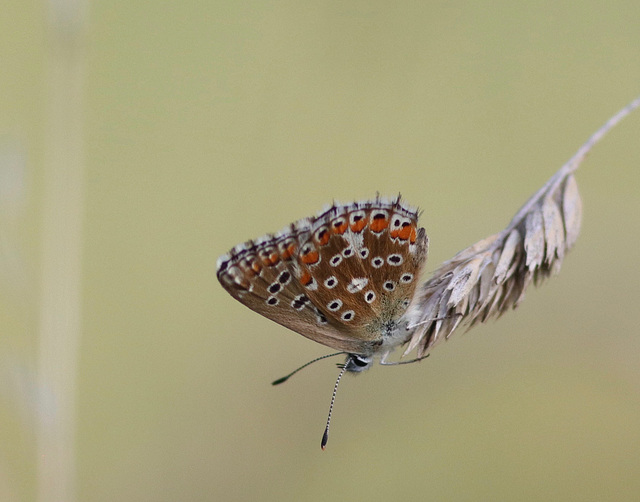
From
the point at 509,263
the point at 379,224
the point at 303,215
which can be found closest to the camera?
the point at 509,263

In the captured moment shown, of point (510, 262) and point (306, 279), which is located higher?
point (510, 262)

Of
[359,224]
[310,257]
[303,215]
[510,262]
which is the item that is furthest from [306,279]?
[303,215]

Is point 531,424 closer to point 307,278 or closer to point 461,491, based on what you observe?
point 461,491

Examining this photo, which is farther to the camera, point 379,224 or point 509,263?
point 379,224

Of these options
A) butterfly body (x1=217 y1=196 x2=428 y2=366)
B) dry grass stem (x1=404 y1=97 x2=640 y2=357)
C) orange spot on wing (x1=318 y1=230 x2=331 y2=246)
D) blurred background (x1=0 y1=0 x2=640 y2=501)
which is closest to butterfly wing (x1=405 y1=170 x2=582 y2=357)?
dry grass stem (x1=404 y1=97 x2=640 y2=357)

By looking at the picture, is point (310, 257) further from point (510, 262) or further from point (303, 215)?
point (303, 215)

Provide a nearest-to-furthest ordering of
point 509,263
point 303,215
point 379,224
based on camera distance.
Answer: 1. point 509,263
2. point 379,224
3. point 303,215

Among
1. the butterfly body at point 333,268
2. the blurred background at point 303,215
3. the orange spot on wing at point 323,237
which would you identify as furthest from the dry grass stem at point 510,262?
the blurred background at point 303,215
